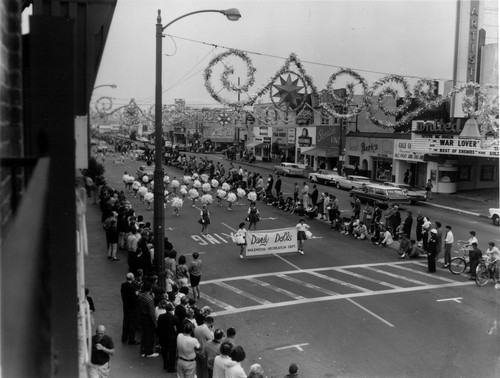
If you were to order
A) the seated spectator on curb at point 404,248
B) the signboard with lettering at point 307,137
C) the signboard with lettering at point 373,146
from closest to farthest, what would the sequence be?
the seated spectator on curb at point 404,248, the signboard with lettering at point 373,146, the signboard with lettering at point 307,137

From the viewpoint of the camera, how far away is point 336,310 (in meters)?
13.4

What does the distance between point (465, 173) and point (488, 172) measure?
92.5 inches

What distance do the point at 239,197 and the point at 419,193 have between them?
11.4 meters

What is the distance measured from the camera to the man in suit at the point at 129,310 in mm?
11031

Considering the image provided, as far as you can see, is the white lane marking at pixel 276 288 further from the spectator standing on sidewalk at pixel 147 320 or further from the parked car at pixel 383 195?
the parked car at pixel 383 195

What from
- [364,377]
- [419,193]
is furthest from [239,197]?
[364,377]

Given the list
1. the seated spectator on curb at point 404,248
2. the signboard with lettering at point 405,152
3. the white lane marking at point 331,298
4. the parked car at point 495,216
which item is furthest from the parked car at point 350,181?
the white lane marking at point 331,298

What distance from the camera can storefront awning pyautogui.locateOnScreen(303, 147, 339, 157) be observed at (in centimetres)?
5128

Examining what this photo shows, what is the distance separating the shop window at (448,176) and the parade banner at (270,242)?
22.7 meters

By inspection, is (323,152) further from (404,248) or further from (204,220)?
(404,248)

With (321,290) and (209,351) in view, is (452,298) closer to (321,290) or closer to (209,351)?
(321,290)

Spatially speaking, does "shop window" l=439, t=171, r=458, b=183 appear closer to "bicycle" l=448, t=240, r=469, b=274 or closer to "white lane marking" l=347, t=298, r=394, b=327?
"bicycle" l=448, t=240, r=469, b=274

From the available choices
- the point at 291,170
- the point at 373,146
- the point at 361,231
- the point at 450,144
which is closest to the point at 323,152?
the point at 291,170

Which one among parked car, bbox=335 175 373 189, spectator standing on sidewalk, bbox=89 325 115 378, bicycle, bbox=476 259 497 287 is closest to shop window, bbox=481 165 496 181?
parked car, bbox=335 175 373 189
